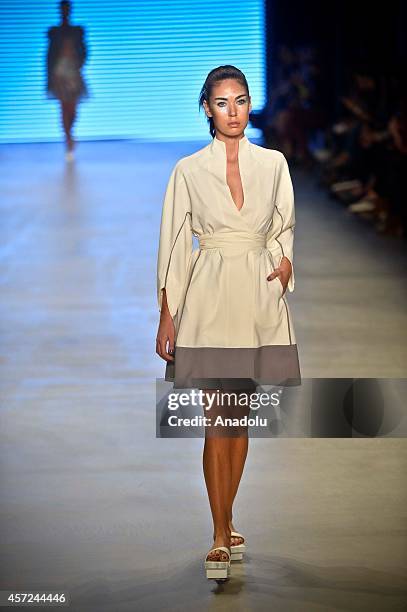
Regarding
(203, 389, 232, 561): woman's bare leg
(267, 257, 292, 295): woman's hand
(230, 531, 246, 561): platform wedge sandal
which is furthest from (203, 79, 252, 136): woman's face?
(230, 531, 246, 561): platform wedge sandal

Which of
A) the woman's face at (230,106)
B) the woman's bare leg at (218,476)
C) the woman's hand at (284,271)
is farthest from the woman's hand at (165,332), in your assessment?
the woman's face at (230,106)

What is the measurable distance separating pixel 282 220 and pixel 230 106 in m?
0.28

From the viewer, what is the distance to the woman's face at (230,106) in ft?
9.73

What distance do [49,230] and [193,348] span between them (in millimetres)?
5806

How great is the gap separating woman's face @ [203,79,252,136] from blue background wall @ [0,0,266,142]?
12.2 metres

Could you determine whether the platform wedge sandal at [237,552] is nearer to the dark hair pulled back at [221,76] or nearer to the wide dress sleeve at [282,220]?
the wide dress sleeve at [282,220]

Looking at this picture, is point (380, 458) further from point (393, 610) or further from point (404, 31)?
point (404, 31)

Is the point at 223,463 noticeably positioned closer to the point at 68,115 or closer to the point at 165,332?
the point at 165,332

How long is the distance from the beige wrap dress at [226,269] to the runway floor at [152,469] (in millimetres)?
442

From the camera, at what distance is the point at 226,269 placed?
3023 mm

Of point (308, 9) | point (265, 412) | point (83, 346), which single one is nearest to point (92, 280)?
point (83, 346)

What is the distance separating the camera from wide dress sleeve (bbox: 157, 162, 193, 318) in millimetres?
3027

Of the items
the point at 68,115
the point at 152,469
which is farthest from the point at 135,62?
the point at 152,469

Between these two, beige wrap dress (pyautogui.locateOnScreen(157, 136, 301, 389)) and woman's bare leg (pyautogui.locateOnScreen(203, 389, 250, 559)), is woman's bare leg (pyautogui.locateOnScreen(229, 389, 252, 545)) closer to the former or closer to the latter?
woman's bare leg (pyautogui.locateOnScreen(203, 389, 250, 559))
